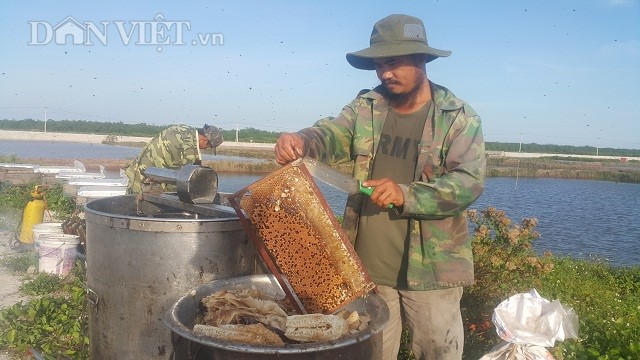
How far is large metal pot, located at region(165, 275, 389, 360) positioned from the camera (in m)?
2.17

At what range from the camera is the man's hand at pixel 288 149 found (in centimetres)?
296

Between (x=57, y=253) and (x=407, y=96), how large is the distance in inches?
244

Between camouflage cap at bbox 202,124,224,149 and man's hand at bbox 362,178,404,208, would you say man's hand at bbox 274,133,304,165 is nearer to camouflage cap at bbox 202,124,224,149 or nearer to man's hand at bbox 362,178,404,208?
man's hand at bbox 362,178,404,208

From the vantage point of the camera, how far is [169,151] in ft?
23.1

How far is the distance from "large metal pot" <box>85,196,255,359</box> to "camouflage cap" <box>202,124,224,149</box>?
382 cm

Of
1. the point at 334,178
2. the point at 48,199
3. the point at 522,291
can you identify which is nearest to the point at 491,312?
the point at 522,291

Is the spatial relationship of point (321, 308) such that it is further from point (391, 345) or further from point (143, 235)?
point (143, 235)

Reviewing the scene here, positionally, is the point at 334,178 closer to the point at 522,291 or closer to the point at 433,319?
the point at 433,319


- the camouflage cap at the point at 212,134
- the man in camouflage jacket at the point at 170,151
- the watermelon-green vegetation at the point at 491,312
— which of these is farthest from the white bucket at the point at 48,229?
the camouflage cap at the point at 212,134

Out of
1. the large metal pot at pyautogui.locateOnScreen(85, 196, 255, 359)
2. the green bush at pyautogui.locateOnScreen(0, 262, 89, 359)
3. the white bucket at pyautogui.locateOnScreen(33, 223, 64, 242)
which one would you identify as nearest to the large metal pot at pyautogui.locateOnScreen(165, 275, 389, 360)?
the large metal pot at pyautogui.locateOnScreen(85, 196, 255, 359)

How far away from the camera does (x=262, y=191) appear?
2758 millimetres

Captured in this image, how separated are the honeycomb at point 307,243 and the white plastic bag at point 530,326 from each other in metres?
1.46

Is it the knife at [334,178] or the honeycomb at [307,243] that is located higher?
the knife at [334,178]

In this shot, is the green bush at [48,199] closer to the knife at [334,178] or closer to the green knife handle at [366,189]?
the knife at [334,178]
